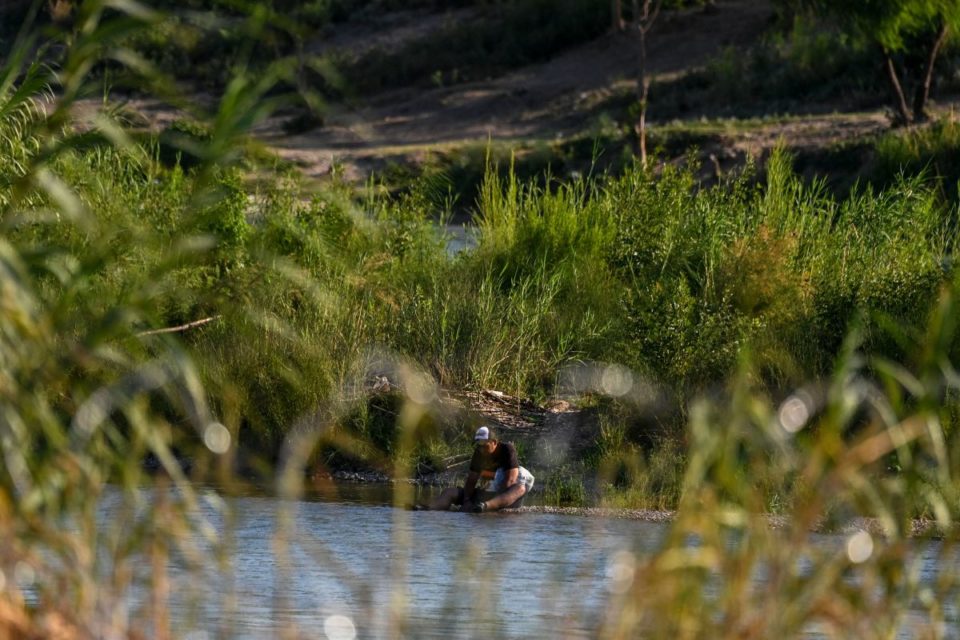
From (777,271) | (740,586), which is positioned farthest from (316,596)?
(777,271)

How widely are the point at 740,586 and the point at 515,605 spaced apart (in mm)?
5515

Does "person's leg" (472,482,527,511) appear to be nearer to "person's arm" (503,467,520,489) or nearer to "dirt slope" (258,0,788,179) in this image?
"person's arm" (503,467,520,489)

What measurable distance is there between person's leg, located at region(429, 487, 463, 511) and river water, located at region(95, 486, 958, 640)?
18 cm

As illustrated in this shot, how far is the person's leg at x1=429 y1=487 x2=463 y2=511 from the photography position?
45.0 feet

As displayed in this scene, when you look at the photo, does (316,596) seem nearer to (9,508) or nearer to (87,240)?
(9,508)

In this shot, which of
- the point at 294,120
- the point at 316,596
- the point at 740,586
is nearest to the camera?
the point at 740,586

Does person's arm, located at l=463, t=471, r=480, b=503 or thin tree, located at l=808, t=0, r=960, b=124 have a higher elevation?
thin tree, located at l=808, t=0, r=960, b=124

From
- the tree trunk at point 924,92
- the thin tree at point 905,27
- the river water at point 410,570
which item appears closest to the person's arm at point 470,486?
the river water at point 410,570

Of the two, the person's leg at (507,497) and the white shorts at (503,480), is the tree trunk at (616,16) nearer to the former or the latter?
the white shorts at (503,480)

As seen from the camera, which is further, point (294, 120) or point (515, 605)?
point (294, 120)

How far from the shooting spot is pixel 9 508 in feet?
14.4

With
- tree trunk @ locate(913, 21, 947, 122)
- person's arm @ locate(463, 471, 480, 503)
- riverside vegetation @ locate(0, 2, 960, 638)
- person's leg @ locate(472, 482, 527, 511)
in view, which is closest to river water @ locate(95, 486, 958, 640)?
person's leg @ locate(472, 482, 527, 511)

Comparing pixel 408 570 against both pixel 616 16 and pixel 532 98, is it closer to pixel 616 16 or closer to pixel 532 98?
pixel 532 98

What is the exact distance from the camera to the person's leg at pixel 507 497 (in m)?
13.4
